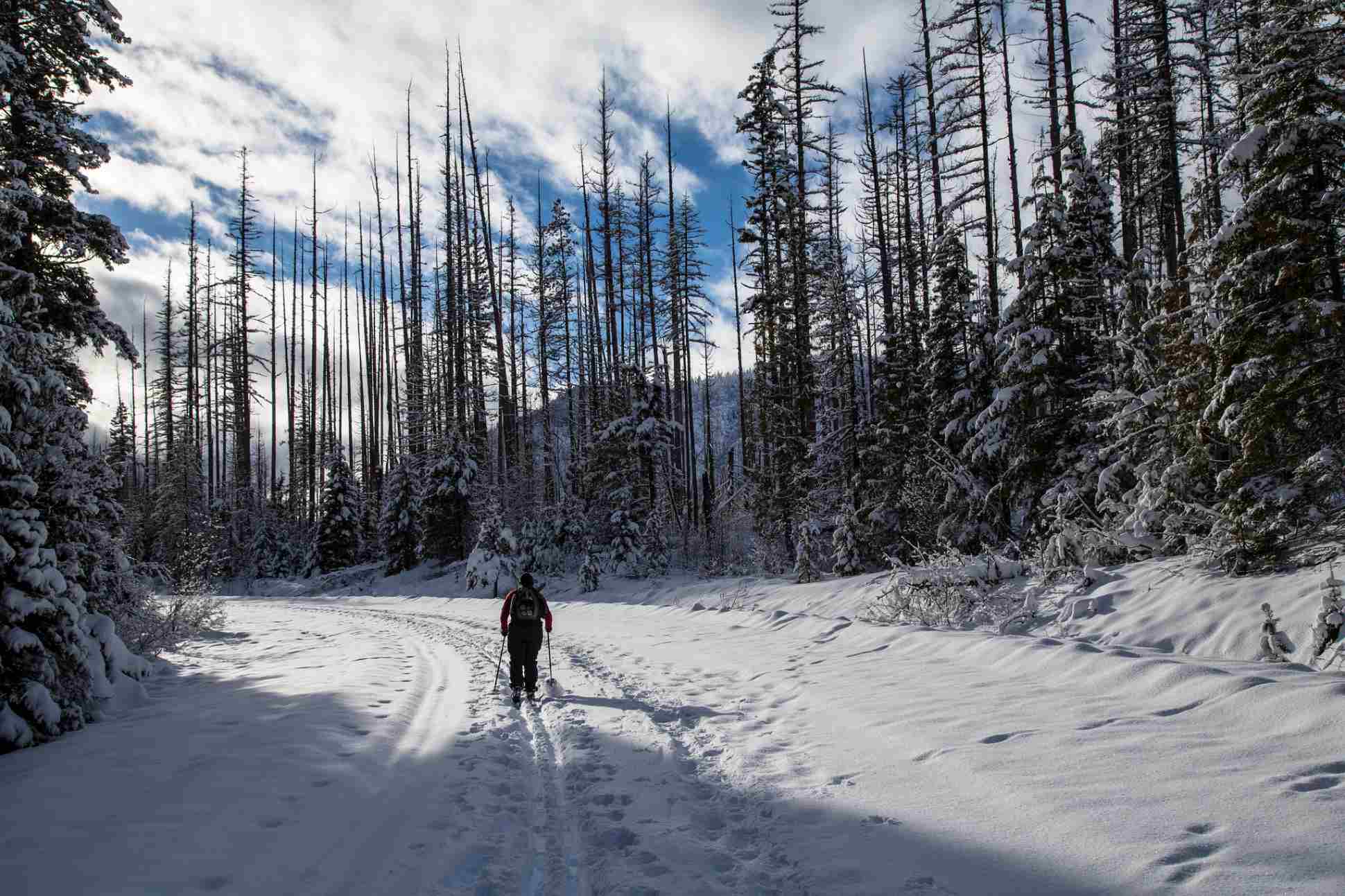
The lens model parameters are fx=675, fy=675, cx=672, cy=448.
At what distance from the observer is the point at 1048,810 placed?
3.87 m

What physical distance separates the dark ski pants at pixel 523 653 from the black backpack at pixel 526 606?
0.38ft

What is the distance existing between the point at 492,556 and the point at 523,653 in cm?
1549

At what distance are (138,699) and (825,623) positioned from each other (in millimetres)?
9645

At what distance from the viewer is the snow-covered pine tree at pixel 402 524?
30.6m

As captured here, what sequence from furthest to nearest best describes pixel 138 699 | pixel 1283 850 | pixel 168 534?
pixel 168 534 → pixel 138 699 → pixel 1283 850

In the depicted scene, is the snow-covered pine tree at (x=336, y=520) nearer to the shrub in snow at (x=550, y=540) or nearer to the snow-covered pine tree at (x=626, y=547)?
the shrub in snow at (x=550, y=540)

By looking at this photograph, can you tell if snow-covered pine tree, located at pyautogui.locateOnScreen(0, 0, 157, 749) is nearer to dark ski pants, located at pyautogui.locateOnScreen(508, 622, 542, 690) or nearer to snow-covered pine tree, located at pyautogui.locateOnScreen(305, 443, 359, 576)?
dark ski pants, located at pyautogui.locateOnScreen(508, 622, 542, 690)

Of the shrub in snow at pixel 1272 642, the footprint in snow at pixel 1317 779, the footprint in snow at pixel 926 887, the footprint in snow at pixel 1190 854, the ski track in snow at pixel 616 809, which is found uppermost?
the shrub in snow at pixel 1272 642

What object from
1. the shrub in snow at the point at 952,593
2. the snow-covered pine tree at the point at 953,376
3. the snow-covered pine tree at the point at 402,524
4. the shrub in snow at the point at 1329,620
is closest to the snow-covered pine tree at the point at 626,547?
the snow-covered pine tree at the point at 953,376

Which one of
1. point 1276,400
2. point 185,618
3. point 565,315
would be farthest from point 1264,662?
point 565,315

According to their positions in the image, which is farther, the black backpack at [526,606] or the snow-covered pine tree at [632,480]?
the snow-covered pine tree at [632,480]

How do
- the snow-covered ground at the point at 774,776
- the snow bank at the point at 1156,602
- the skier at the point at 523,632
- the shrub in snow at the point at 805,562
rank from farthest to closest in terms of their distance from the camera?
the shrub in snow at the point at 805,562 < the skier at the point at 523,632 < the snow bank at the point at 1156,602 < the snow-covered ground at the point at 774,776

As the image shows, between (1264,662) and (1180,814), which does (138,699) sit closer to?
(1180,814)

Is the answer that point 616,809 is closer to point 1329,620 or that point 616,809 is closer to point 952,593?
point 1329,620
